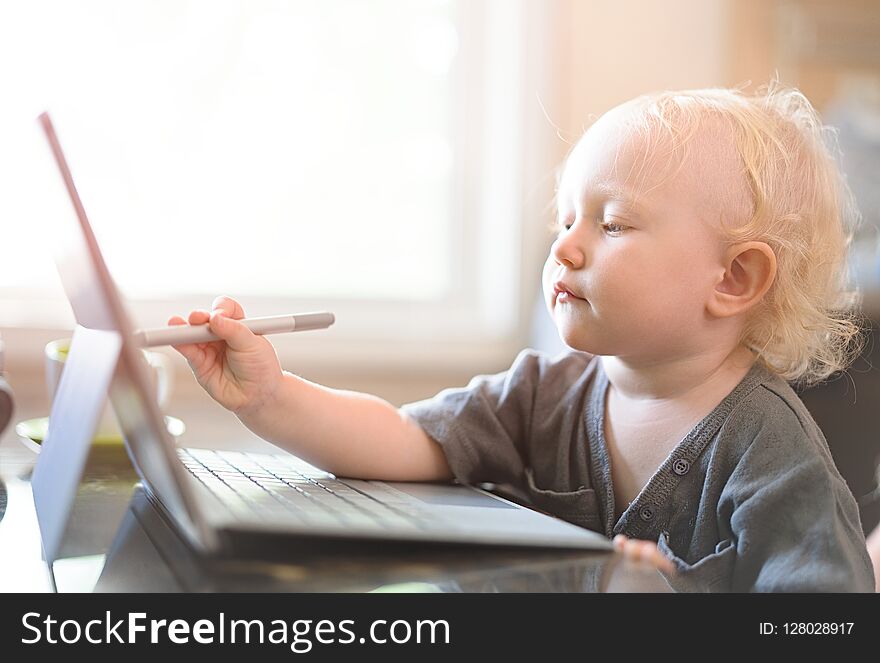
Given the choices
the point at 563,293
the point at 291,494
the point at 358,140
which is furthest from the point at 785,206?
the point at 358,140

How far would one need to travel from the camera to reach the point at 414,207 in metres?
2.00

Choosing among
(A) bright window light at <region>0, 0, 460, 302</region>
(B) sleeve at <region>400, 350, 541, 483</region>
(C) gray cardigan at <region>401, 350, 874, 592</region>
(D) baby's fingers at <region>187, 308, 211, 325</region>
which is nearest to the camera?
(C) gray cardigan at <region>401, 350, 874, 592</region>

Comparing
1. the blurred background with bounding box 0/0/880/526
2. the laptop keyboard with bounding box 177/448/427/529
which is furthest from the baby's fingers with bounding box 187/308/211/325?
the blurred background with bounding box 0/0/880/526

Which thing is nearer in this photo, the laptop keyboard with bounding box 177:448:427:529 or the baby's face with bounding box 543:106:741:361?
the laptop keyboard with bounding box 177:448:427:529

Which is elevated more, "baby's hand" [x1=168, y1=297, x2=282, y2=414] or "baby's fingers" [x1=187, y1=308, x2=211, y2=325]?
"baby's fingers" [x1=187, y1=308, x2=211, y2=325]

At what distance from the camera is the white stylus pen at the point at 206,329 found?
66 cm

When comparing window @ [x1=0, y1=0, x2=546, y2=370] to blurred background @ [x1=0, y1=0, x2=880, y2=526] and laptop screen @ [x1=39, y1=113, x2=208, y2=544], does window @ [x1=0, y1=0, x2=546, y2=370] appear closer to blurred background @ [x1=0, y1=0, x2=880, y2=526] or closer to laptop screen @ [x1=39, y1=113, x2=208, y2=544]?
blurred background @ [x1=0, y1=0, x2=880, y2=526]

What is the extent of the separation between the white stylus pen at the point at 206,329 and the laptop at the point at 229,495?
0.04m

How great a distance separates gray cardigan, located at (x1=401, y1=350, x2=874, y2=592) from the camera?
1.94 feet

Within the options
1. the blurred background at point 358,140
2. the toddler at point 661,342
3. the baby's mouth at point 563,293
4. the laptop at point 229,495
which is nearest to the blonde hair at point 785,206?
the toddler at point 661,342

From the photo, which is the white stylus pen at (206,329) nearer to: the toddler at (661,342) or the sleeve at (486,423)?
the toddler at (661,342)

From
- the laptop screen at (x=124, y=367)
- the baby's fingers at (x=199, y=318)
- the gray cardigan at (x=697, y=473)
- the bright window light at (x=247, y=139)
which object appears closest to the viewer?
the laptop screen at (x=124, y=367)

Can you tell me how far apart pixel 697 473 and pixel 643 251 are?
17 cm
